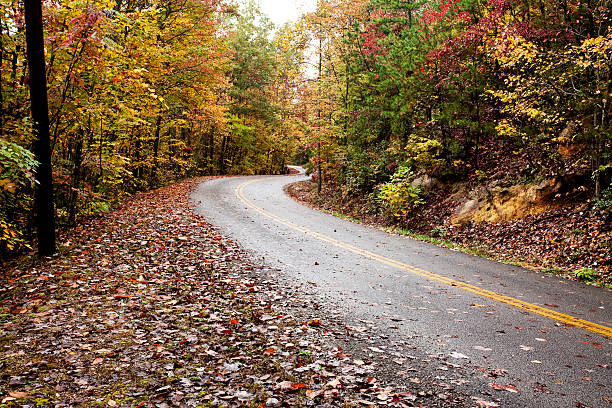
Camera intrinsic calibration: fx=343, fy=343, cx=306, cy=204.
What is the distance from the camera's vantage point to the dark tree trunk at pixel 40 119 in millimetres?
6777

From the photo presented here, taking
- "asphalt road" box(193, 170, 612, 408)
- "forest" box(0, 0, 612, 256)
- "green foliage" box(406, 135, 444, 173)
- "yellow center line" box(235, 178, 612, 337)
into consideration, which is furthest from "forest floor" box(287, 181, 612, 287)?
"yellow center line" box(235, 178, 612, 337)

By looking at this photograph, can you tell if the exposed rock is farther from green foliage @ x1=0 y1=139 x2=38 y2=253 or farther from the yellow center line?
green foliage @ x1=0 y1=139 x2=38 y2=253

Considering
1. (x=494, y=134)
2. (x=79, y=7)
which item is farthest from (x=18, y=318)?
(x=494, y=134)

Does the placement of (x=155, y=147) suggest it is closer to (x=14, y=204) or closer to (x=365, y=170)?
(x=365, y=170)

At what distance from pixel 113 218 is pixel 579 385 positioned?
12.0 m

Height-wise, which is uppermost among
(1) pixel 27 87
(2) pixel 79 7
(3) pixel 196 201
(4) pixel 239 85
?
(4) pixel 239 85

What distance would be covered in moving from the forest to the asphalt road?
14.0 ft

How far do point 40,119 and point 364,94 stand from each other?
44.7 ft

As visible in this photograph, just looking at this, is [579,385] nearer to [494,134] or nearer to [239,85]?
[494,134]

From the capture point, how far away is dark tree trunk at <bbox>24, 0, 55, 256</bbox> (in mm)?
6777

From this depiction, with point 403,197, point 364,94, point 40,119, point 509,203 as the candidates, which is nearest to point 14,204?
point 40,119

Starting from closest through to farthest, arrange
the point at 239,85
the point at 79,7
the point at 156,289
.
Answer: the point at 156,289 → the point at 79,7 → the point at 239,85

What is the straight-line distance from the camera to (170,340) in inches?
178

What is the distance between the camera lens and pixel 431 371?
12.5 ft
